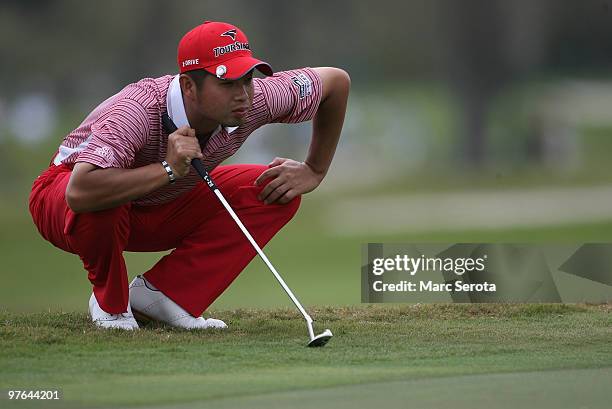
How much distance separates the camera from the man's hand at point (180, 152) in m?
3.33

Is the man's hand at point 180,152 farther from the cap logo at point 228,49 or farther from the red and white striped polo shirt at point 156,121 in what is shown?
the cap logo at point 228,49

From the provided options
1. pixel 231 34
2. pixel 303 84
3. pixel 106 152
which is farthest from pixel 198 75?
pixel 303 84

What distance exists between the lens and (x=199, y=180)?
3.83 metres

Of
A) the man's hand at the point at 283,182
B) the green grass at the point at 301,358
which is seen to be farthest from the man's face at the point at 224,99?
the green grass at the point at 301,358

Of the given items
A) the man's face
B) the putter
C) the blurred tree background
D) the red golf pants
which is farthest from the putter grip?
the blurred tree background

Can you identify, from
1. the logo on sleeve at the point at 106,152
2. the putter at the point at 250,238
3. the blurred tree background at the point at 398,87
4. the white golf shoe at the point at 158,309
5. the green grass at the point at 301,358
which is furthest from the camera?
the blurred tree background at the point at 398,87

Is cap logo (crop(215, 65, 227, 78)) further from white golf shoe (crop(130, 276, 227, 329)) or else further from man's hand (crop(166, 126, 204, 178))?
white golf shoe (crop(130, 276, 227, 329))

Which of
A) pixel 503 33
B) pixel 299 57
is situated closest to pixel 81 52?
pixel 299 57

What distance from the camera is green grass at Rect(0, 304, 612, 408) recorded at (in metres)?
2.69

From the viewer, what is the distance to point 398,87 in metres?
7.06

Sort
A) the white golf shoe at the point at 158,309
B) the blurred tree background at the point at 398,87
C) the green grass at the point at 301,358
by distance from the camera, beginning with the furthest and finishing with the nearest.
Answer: the blurred tree background at the point at 398,87 → the white golf shoe at the point at 158,309 → the green grass at the point at 301,358

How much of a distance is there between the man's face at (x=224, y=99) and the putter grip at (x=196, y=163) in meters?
0.11

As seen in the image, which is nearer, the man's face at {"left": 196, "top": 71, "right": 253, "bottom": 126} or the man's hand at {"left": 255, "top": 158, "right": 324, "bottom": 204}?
the man's face at {"left": 196, "top": 71, "right": 253, "bottom": 126}

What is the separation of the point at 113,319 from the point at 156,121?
0.71 meters
